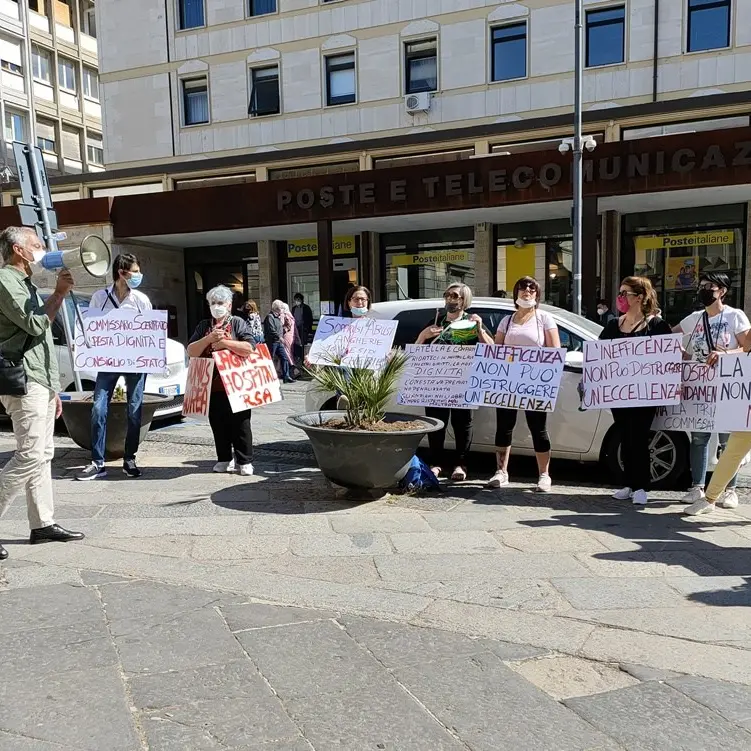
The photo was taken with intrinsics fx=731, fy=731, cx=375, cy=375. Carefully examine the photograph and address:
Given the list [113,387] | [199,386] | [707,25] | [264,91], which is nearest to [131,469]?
[113,387]

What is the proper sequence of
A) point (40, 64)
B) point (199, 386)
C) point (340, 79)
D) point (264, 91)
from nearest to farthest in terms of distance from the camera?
point (199, 386) < point (340, 79) < point (264, 91) < point (40, 64)

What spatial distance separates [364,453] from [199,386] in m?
1.89

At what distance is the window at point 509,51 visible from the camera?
71.1ft

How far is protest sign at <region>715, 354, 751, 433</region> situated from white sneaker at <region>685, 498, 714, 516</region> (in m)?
0.57

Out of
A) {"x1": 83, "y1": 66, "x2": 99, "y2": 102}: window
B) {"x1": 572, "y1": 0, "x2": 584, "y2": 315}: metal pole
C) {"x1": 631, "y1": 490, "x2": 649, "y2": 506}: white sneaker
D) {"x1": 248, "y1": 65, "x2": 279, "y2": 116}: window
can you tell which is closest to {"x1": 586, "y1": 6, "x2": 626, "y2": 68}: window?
{"x1": 572, "y1": 0, "x2": 584, "y2": 315}: metal pole

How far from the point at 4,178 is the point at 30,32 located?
39.6 ft

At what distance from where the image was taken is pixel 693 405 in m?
5.57

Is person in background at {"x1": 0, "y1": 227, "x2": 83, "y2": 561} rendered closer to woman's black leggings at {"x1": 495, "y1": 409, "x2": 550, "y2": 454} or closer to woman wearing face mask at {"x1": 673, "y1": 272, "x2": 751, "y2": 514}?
woman's black leggings at {"x1": 495, "y1": 409, "x2": 550, "y2": 454}

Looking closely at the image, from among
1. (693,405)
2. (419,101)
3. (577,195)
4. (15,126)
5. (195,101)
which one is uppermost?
(15,126)

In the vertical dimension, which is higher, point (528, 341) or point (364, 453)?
point (528, 341)

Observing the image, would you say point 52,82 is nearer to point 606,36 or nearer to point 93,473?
point 606,36

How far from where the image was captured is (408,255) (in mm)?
20312

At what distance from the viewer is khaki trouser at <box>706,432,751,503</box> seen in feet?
17.3

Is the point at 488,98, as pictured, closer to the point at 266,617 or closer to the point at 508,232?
the point at 508,232
